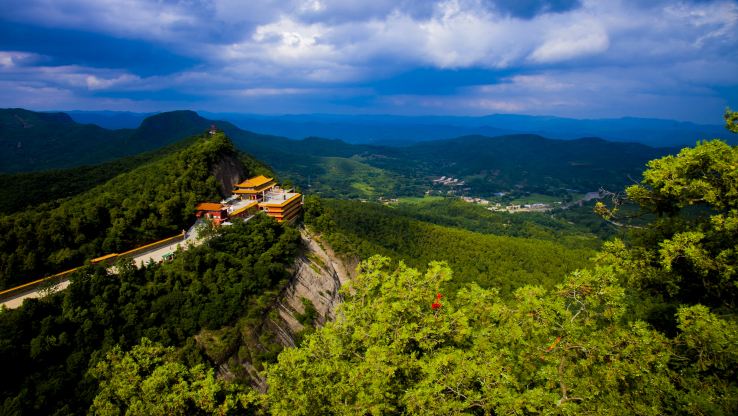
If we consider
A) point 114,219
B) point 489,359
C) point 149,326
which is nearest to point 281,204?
point 114,219

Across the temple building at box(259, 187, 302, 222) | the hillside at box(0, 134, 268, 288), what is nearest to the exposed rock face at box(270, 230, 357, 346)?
the temple building at box(259, 187, 302, 222)

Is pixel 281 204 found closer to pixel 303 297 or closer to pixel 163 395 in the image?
pixel 303 297

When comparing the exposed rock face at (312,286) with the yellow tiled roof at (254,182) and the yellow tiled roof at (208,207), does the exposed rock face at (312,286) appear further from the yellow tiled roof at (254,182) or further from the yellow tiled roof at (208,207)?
the yellow tiled roof at (208,207)

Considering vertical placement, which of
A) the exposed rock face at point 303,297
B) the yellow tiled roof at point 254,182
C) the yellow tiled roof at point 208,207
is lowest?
the exposed rock face at point 303,297

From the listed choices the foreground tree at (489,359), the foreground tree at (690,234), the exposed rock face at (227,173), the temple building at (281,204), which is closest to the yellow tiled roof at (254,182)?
the exposed rock face at (227,173)

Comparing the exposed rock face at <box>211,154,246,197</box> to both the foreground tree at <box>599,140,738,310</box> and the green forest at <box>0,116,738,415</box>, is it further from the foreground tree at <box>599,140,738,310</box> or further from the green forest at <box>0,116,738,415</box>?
the foreground tree at <box>599,140,738,310</box>

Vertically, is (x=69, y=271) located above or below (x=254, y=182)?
below
